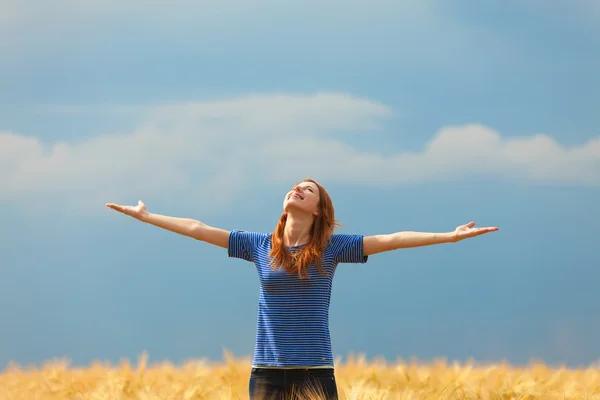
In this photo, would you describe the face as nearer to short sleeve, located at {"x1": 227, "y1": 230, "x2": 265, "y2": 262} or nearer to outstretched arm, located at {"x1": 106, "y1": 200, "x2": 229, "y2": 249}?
short sleeve, located at {"x1": 227, "y1": 230, "x2": 265, "y2": 262}

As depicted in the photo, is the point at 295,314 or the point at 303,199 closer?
the point at 295,314

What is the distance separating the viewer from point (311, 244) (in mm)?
4422

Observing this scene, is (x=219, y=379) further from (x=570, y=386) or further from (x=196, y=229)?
(x=570, y=386)

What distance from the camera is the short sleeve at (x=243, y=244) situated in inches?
181

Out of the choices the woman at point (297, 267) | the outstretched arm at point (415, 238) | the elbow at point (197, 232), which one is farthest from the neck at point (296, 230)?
the elbow at point (197, 232)

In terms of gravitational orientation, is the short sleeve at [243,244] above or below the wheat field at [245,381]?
above

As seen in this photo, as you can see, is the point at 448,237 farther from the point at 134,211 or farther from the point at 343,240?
the point at 134,211

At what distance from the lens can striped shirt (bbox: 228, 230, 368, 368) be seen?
4.20 meters

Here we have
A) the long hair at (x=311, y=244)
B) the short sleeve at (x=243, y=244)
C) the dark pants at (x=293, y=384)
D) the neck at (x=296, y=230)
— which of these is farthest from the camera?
the short sleeve at (x=243, y=244)

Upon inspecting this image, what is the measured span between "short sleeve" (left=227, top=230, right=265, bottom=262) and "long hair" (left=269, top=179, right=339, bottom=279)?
0.13m

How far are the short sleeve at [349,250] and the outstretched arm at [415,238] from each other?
4 cm

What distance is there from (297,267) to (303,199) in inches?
17.1

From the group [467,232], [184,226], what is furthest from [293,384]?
[467,232]

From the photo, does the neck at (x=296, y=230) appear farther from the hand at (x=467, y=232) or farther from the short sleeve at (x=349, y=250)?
the hand at (x=467, y=232)
